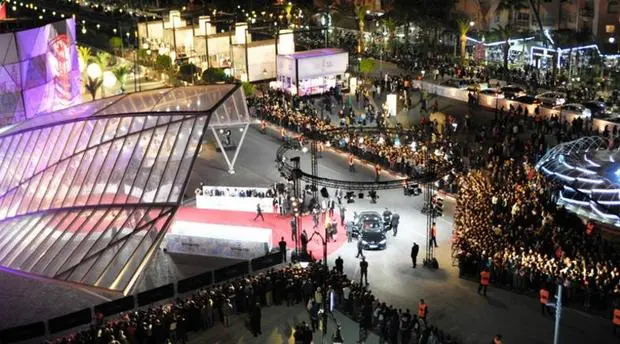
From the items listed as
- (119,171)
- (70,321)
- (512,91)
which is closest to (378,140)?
(512,91)

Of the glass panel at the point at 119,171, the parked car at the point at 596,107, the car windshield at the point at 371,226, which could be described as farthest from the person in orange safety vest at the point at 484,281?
the parked car at the point at 596,107

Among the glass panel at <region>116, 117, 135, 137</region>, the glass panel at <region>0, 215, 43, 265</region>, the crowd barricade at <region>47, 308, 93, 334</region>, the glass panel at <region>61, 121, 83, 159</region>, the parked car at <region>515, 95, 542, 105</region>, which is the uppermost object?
the glass panel at <region>116, 117, 135, 137</region>

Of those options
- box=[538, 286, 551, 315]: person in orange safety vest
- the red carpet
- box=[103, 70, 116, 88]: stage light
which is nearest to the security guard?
box=[538, 286, 551, 315]: person in orange safety vest

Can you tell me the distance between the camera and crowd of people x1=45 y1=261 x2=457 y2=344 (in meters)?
23.4

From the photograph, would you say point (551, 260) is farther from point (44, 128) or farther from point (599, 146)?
point (44, 128)

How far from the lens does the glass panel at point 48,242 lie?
26172 millimetres

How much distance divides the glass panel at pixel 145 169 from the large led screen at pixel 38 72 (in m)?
17.7

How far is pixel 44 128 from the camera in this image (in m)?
30.8

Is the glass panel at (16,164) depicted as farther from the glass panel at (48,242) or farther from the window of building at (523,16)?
the window of building at (523,16)

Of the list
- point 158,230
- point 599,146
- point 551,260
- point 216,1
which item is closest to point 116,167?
point 158,230

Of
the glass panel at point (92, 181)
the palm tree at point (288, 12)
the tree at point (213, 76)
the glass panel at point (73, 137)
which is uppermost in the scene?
the palm tree at point (288, 12)

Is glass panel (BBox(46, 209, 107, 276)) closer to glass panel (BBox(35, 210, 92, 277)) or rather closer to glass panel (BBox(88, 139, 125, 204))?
glass panel (BBox(35, 210, 92, 277))

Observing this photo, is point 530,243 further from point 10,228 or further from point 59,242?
point 10,228

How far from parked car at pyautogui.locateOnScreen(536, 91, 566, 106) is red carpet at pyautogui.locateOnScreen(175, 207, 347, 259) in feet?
72.6
